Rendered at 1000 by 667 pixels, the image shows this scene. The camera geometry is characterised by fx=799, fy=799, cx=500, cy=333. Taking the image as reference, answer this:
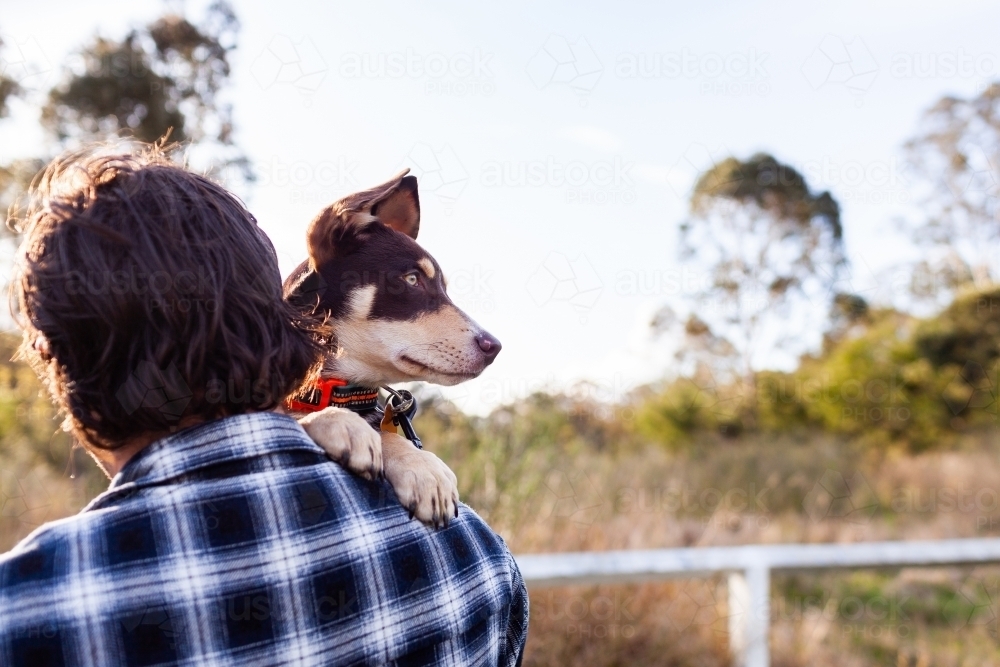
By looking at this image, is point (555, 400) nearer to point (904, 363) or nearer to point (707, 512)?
point (707, 512)

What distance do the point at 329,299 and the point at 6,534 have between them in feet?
16.4

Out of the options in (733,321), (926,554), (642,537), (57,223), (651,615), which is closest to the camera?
(57,223)

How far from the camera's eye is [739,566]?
16.6 feet

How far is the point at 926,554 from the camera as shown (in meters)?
5.58

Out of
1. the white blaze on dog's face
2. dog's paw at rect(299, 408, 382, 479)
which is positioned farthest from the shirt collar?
the white blaze on dog's face

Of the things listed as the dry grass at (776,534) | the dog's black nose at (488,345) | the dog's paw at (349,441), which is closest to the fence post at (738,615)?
the dry grass at (776,534)

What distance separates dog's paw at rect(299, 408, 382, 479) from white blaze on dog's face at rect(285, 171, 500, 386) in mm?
254

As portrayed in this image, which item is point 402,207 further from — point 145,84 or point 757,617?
point 145,84

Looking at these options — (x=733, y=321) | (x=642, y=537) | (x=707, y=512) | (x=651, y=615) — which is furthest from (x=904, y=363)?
(x=651, y=615)

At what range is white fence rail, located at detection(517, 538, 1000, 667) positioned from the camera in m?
4.50

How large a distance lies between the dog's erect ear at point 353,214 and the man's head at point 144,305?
467 millimetres

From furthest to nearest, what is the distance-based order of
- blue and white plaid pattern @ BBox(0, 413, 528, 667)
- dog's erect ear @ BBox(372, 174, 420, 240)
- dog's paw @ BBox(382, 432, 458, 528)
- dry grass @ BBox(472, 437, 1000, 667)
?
dry grass @ BBox(472, 437, 1000, 667)
dog's erect ear @ BBox(372, 174, 420, 240)
dog's paw @ BBox(382, 432, 458, 528)
blue and white plaid pattern @ BBox(0, 413, 528, 667)

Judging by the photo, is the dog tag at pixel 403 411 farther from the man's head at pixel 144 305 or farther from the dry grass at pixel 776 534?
the dry grass at pixel 776 534

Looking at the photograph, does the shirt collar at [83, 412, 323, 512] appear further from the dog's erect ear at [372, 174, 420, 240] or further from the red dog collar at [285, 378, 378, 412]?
the dog's erect ear at [372, 174, 420, 240]
